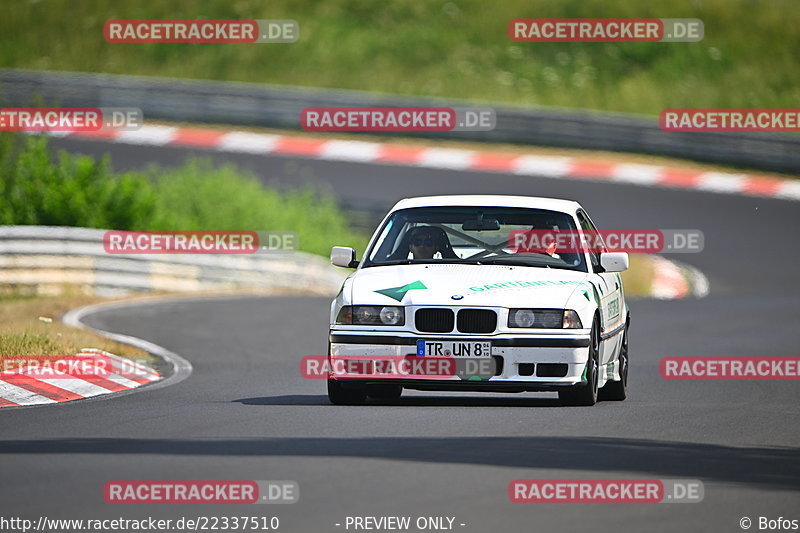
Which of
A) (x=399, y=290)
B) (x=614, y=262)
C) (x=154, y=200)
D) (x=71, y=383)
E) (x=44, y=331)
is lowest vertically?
(x=71, y=383)

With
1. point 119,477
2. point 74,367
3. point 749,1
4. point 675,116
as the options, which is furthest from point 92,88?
point 119,477

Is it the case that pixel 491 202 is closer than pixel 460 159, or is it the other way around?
pixel 491 202

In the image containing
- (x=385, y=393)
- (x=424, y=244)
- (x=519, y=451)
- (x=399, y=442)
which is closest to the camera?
(x=519, y=451)

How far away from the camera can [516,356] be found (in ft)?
36.9

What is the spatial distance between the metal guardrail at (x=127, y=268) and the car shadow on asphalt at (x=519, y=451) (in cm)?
1194

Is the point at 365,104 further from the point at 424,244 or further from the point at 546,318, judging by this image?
the point at 546,318

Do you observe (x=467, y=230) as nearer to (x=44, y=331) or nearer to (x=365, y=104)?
(x=44, y=331)

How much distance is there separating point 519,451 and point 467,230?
3296mm

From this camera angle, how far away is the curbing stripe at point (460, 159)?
32.4 meters

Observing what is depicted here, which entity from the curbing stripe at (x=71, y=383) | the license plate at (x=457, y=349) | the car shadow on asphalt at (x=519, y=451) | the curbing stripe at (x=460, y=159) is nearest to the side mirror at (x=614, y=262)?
the license plate at (x=457, y=349)

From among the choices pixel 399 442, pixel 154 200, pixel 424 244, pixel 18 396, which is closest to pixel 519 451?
pixel 399 442

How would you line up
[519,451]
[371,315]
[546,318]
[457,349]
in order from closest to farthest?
[519,451] → [457,349] → [546,318] → [371,315]

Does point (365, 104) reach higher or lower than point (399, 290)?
higher

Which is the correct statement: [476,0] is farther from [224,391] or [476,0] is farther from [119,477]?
[119,477]
